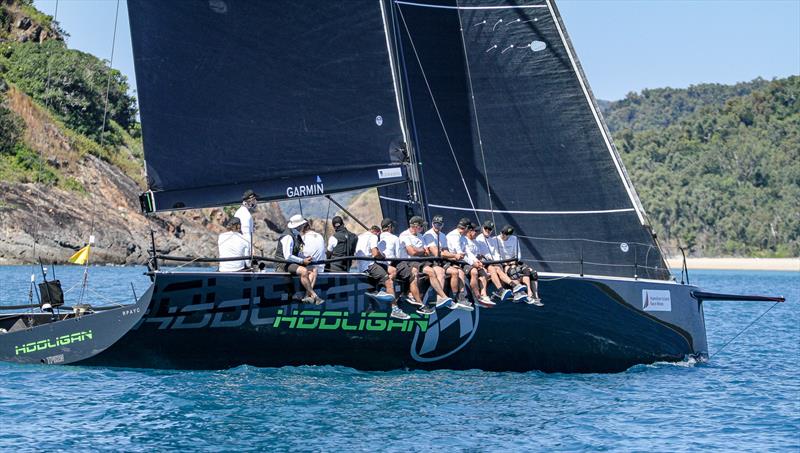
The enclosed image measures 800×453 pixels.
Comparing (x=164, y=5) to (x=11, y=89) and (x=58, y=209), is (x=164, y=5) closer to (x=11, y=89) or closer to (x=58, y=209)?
(x=58, y=209)

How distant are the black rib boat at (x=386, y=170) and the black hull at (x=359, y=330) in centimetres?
2

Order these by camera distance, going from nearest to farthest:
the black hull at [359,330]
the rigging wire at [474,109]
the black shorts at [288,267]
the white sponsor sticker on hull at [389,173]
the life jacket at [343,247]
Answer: the black hull at [359,330]
the black shorts at [288,267]
the white sponsor sticker on hull at [389,173]
the life jacket at [343,247]
the rigging wire at [474,109]

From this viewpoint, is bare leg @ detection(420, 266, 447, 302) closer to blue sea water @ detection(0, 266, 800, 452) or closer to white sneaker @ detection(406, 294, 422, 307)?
white sneaker @ detection(406, 294, 422, 307)

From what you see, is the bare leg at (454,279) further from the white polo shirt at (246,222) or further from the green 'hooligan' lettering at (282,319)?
the white polo shirt at (246,222)

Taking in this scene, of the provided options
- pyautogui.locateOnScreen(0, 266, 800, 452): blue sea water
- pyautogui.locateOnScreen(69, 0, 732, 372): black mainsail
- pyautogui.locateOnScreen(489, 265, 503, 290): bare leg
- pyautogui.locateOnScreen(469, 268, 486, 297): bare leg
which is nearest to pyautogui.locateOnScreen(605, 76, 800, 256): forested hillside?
pyautogui.locateOnScreen(69, 0, 732, 372): black mainsail

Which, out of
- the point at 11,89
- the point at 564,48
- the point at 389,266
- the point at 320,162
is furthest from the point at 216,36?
the point at 11,89

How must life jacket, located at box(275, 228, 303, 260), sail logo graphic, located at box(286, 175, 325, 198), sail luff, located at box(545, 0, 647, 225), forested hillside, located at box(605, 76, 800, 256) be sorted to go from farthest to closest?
forested hillside, located at box(605, 76, 800, 256) < sail luff, located at box(545, 0, 647, 225) < sail logo graphic, located at box(286, 175, 325, 198) < life jacket, located at box(275, 228, 303, 260)

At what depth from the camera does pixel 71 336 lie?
15.2 metres

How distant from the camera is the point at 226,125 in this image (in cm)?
1559

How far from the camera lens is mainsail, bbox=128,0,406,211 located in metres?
15.4

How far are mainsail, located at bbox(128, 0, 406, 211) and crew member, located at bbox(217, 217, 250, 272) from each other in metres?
0.50

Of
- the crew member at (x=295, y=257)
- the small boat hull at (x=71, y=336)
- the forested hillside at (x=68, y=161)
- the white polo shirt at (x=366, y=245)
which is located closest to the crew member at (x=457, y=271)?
the white polo shirt at (x=366, y=245)

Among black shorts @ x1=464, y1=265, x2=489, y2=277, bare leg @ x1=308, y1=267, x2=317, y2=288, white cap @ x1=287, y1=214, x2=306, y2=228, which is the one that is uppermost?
white cap @ x1=287, y1=214, x2=306, y2=228

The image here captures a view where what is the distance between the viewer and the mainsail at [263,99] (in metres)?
15.4
